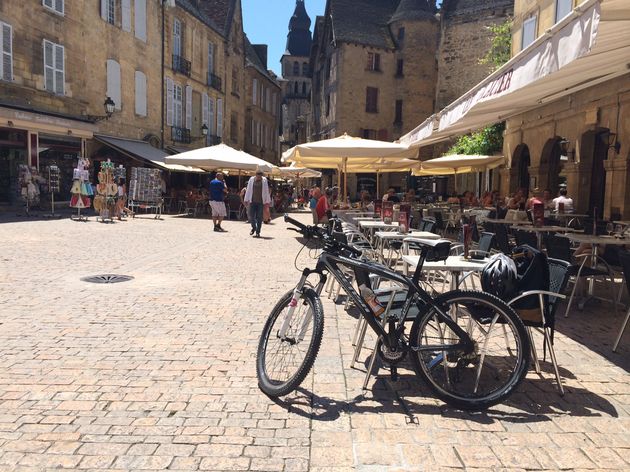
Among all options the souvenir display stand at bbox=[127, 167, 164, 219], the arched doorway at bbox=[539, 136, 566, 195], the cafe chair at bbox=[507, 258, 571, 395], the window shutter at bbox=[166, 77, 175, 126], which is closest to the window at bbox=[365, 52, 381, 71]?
the window shutter at bbox=[166, 77, 175, 126]

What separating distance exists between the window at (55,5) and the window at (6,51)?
80.0 inches

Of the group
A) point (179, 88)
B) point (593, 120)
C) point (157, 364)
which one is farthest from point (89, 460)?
point (179, 88)

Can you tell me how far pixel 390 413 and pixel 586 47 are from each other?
3.07m

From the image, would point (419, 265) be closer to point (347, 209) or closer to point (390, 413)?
point (390, 413)

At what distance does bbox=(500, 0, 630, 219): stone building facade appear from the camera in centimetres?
1062

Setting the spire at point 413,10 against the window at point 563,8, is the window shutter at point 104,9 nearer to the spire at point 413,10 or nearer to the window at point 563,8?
the window at point 563,8

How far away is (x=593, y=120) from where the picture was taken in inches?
452

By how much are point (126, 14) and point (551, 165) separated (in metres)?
18.2

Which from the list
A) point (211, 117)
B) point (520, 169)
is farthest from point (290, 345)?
point (211, 117)

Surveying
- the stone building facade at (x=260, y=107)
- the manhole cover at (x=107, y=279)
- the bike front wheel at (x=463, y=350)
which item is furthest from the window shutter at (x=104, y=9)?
the bike front wheel at (x=463, y=350)

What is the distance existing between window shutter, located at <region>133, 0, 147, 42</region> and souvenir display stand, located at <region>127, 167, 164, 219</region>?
779 cm

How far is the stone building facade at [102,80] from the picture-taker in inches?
686

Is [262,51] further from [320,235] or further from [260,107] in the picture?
[320,235]

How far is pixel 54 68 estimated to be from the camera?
61.4 ft
